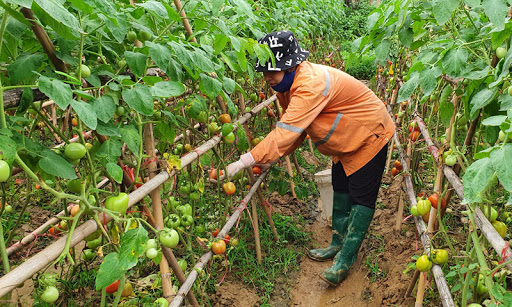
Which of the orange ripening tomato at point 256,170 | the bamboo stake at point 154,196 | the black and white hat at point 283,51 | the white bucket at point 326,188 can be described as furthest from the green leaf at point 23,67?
the white bucket at point 326,188

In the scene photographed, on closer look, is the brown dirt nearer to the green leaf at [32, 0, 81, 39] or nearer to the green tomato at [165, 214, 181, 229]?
the green tomato at [165, 214, 181, 229]

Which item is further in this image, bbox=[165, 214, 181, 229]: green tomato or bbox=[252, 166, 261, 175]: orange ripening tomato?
bbox=[252, 166, 261, 175]: orange ripening tomato

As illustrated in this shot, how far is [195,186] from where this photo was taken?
2256 mm

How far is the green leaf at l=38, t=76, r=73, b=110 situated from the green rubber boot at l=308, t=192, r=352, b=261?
97.1 inches

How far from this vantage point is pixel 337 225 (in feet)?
10.4

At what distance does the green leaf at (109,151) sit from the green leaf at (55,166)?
0.15 metres

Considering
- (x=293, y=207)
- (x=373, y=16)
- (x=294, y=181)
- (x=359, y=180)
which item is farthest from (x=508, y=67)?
(x=294, y=181)

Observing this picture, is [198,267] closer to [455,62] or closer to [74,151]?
[74,151]

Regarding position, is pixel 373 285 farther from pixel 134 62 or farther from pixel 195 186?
pixel 134 62

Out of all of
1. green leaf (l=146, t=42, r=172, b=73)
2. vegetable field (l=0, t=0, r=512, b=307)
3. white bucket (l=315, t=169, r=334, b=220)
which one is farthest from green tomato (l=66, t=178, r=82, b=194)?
white bucket (l=315, t=169, r=334, b=220)

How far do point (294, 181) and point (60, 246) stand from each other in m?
3.17

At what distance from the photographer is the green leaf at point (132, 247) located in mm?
1146

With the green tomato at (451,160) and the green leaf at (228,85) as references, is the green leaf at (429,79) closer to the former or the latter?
the green tomato at (451,160)

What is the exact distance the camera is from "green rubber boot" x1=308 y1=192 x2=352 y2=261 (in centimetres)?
311
